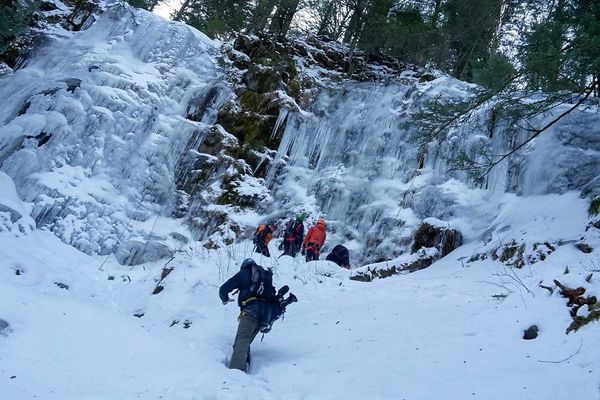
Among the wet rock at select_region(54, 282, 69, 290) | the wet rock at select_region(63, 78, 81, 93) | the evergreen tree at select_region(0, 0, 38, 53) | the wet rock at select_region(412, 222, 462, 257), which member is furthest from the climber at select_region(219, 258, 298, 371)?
the wet rock at select_region(63, 78, 81, 93)

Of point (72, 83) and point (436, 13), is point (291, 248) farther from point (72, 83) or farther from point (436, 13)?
point (436, 13)

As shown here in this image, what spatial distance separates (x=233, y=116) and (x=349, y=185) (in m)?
4.73

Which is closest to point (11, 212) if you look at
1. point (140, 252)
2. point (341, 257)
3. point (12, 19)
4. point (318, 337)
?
point (140, 252)

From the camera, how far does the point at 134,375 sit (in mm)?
3941

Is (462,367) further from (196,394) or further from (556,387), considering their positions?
(196,394)

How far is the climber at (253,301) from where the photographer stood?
5.01m

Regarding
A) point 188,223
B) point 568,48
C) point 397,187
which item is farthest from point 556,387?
point 188,223

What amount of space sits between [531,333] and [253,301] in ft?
8.55

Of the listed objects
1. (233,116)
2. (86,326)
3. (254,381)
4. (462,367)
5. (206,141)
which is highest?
(233,116)

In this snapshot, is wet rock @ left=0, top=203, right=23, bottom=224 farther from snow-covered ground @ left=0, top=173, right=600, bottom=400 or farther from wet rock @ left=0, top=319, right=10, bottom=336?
wet rock @ left=0, top=319, right=10, bottom=336

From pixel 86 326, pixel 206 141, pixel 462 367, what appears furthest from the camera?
pixel 206 141


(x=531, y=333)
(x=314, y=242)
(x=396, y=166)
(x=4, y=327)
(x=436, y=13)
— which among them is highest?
(x=436, y=13)

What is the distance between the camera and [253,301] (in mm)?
5164

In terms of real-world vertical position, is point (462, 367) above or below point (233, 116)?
below
